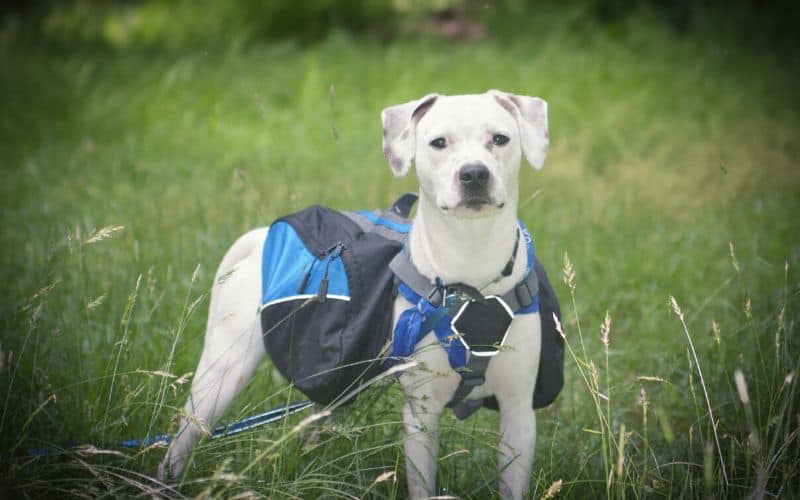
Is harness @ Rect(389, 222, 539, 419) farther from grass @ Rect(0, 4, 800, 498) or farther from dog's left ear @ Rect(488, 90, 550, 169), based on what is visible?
dog's left ear @ Rect(488, 90, 550, 169)

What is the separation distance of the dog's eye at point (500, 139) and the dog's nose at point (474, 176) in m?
0.20

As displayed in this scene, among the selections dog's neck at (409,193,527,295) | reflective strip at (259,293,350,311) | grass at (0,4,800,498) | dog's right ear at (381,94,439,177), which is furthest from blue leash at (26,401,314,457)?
dog's right ear at (381,94,439,177)

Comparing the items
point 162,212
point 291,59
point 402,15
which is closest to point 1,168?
point 162,212

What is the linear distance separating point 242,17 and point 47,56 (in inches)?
118

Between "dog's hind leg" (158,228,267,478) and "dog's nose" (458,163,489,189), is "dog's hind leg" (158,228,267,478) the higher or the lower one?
the lower one

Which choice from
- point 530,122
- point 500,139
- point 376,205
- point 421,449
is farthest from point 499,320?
point 376,205

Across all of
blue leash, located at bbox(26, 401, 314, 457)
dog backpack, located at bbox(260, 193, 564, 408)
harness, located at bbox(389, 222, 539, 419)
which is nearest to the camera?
blue leash, located at bbox(26, 401, 314, 457)

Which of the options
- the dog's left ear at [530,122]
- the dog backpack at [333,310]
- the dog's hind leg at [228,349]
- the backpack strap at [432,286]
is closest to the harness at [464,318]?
the backpack strap at [432,286]

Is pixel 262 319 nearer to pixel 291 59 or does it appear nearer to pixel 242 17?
pixel 291 59

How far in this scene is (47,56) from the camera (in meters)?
10.5

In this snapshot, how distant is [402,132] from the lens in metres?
2.86

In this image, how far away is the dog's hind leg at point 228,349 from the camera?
9.46ft

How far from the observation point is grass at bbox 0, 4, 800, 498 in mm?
2578

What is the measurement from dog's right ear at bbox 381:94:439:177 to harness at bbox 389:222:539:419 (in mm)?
424
